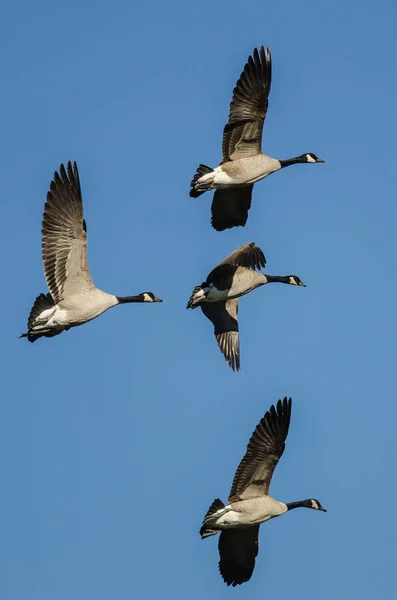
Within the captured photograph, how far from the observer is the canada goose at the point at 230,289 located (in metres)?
26.8

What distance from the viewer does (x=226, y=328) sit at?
92.4ft

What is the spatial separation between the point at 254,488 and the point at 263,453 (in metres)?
0.73

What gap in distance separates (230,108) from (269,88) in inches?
30.9

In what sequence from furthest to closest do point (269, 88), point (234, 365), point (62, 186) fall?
point (234, 365) < point (269, 88) < point (62, 186)

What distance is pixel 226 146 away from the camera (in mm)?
26078

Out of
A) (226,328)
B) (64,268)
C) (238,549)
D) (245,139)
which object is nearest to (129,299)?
(64,268)

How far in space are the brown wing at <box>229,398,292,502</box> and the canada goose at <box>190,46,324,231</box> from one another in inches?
167

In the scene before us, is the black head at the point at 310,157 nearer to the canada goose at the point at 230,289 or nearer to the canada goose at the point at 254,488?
the canada goose at the point at 230,289

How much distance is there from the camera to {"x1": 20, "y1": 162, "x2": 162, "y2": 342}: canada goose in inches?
931

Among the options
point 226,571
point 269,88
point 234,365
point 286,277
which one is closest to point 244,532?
point 226,571

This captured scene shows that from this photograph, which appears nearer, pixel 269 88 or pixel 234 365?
pixel 269 88

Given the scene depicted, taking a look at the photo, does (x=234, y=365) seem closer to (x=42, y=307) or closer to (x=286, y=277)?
(x=286, y=277)

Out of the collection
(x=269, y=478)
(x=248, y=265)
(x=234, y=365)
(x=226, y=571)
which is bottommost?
(x=226, y=571)

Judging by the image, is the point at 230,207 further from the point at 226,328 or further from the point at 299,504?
the point at 299,504
